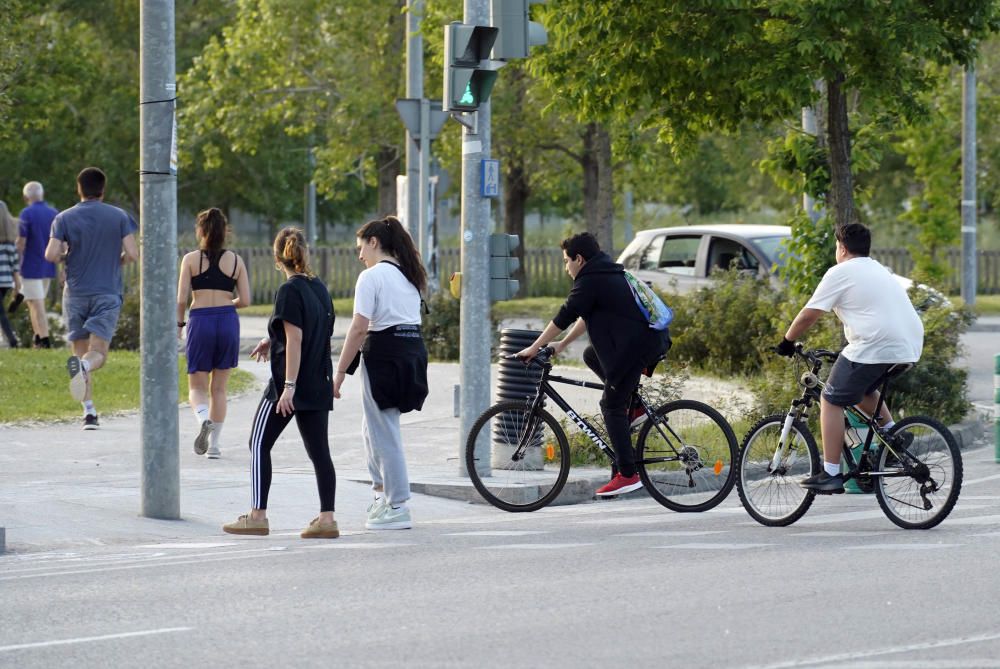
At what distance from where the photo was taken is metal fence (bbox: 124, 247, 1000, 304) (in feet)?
125

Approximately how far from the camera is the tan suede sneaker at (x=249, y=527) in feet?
32.8

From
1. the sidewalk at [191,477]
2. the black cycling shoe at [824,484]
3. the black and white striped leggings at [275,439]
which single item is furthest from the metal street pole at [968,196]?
the black and white striped leggings at [275,439]

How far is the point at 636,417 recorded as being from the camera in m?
10.9

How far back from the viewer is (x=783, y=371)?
14.4 m

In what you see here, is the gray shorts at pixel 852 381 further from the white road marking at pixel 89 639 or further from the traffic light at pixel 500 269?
the white road marking at pixel 89 639

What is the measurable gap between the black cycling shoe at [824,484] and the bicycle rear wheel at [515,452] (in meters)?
1.66

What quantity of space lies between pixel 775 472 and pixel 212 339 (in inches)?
178

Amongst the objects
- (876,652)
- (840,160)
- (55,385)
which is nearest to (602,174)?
(55,385)

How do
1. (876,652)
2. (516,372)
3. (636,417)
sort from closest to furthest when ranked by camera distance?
(876,652) → (636,417) → (516,372)

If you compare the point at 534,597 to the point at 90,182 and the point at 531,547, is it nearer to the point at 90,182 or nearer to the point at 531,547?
the point at 531,547

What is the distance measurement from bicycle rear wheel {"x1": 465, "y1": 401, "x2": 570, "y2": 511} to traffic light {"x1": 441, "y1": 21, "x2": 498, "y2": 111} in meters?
2.08

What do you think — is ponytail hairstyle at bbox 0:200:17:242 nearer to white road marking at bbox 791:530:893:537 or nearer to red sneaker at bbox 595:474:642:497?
red sneaker at bbox 595:474:642:497

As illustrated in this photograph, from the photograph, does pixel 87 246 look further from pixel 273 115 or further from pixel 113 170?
pixel 113 170

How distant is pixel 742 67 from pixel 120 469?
5900mm
